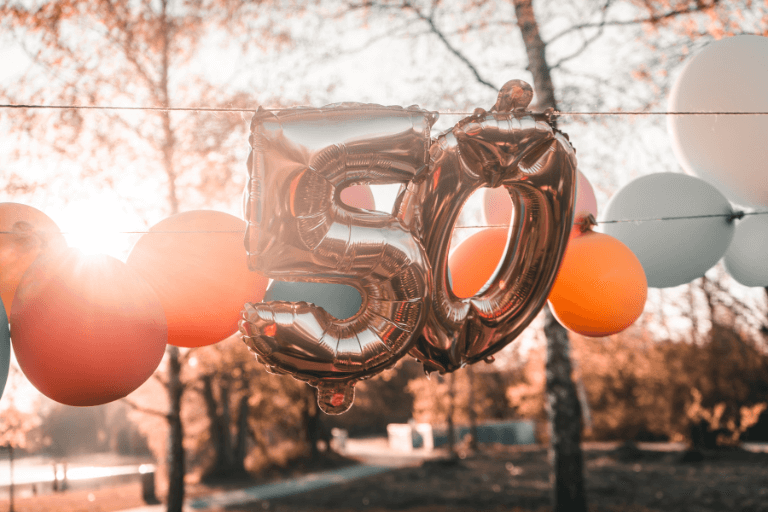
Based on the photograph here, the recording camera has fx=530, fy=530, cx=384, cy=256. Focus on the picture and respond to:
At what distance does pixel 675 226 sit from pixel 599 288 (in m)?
0.77

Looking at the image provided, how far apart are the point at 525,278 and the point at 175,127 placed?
229 inches

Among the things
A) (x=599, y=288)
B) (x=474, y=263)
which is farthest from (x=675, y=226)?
(x=474, y=263)

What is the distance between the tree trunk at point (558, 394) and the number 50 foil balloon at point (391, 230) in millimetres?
3610

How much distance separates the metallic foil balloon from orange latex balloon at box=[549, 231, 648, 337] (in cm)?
88

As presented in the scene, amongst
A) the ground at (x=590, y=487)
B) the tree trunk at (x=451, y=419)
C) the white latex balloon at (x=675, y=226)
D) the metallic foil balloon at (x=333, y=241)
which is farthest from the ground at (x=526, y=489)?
the metallic foil balloon at (x=333, y=241)

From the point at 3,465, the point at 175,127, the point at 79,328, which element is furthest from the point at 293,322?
the point at 3,465

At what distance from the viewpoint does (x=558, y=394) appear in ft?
17.7

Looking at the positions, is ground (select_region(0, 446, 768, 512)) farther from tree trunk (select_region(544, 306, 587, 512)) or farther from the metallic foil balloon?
the metallic foil balloon

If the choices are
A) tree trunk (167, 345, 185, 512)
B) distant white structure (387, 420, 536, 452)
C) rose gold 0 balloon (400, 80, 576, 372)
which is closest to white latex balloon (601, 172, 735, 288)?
rose gold 0 balloon (400, 80, 576, 372)

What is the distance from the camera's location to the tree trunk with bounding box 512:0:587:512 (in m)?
5.26

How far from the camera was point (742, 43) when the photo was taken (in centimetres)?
277

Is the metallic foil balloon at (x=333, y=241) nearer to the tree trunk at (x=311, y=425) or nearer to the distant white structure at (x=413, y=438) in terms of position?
the tree trunk at (x=311, y=425)

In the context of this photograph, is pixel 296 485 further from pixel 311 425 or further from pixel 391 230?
pixel 391 230

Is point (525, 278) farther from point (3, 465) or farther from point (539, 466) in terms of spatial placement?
point (3, 465)
